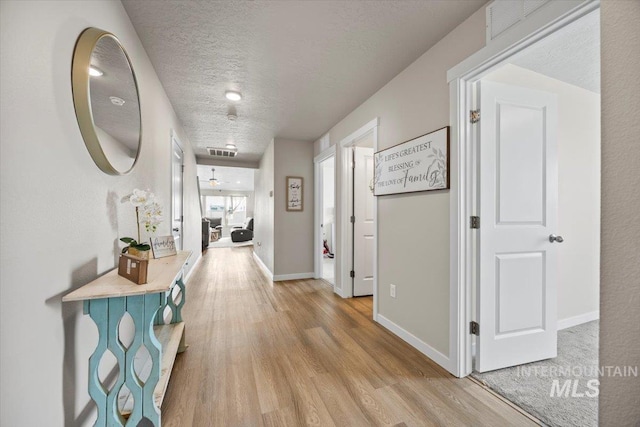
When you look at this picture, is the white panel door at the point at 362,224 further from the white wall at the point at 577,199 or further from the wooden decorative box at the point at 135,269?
the wooden decorative box at the point at 135,269

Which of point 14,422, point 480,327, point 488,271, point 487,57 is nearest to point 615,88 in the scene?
point 487,57

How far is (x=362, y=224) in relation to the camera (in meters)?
3.42

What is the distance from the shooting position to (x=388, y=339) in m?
2.18

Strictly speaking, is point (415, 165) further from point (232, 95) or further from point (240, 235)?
point (240, 235)

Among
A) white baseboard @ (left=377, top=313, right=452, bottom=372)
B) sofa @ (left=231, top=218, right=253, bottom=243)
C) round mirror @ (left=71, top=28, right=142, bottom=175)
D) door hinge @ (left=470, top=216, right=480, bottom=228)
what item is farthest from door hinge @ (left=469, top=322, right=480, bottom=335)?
sofa @ (left=231, top=218, right=253, bottom=243)

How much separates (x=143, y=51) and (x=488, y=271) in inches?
117

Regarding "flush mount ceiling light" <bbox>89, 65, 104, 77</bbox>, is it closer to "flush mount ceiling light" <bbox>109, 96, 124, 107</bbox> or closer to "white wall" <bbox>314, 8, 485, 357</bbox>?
"flush mount ceiling light" <bbox>109, 96, 124, 107</bbox>

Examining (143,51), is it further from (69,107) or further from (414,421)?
(414,421)

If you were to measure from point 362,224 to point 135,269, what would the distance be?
2705 mm

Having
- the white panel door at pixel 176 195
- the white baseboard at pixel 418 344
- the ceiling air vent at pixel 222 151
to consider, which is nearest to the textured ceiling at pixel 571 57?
the white baseboard at pixel 418 344

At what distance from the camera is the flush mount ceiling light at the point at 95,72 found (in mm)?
1130

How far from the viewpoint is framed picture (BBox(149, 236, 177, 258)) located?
1.63 metres

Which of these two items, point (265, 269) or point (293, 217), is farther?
point (265, 269)

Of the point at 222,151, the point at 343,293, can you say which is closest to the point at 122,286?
the point at 343,293
